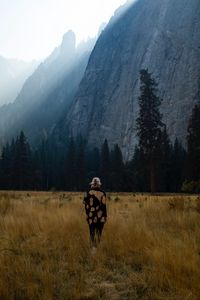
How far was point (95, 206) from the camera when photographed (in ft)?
34.4

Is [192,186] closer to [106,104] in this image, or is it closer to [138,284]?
[138,284]

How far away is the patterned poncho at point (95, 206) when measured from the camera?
10.4 m

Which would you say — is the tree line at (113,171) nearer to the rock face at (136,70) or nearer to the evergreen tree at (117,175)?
the evergreen tree at (117,175)

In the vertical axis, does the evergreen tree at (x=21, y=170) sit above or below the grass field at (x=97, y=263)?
above

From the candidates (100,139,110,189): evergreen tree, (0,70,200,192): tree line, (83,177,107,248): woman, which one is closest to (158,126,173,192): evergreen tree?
(0,70,200,192): tree line

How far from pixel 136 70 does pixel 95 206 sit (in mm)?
130968

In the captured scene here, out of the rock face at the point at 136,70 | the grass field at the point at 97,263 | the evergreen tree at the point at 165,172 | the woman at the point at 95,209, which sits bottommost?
the grass field at the point at 97,263

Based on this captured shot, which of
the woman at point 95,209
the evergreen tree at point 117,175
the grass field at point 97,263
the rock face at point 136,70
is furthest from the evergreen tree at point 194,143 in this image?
the rock face at point 136,70

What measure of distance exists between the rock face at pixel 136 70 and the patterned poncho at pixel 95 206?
4041 inches

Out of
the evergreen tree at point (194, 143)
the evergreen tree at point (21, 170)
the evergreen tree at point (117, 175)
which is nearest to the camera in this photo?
the evergreen tree at point (194, 143)

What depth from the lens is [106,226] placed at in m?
12.1

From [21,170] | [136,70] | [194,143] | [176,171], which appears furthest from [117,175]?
[136,70]

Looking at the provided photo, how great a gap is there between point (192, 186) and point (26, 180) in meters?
65.5

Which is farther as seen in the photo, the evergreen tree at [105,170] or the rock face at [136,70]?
the rock face at [136,70]
